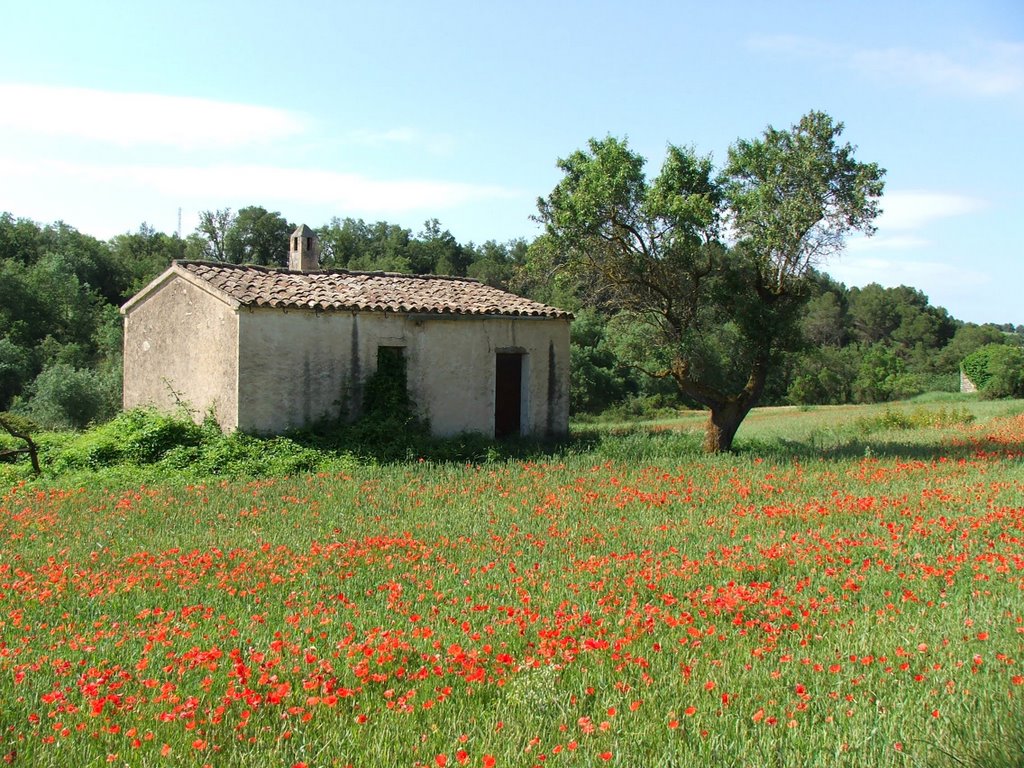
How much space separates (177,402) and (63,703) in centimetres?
1475

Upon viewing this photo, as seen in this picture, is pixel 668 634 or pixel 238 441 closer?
pixel 668 634

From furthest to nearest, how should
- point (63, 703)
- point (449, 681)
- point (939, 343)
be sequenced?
point (939, 343)
point (449, 681)
point (63, 703)

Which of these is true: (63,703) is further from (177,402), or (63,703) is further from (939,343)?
(939,343)

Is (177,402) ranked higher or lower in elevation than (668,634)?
higher

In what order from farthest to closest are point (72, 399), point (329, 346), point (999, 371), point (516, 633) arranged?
point (999, 371) < point (72, 399) < point (329, 346) < point (516, 633)

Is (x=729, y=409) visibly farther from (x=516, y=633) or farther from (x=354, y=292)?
(x=516, y=633)

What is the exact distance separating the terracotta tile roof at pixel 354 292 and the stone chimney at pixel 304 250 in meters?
0.98

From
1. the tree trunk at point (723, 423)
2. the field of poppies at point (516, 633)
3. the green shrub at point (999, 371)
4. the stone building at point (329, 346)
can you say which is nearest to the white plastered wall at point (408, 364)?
the stone building at point (329, 346)

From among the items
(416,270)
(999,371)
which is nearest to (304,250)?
(416,270)

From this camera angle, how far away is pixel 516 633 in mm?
6102

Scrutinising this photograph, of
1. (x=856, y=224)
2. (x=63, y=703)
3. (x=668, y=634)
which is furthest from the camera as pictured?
(x=856, y=224)

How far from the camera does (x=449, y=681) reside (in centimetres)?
532

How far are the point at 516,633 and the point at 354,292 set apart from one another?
560 inches

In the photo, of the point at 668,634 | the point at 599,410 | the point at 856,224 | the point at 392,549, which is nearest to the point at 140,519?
the point at 392,549
